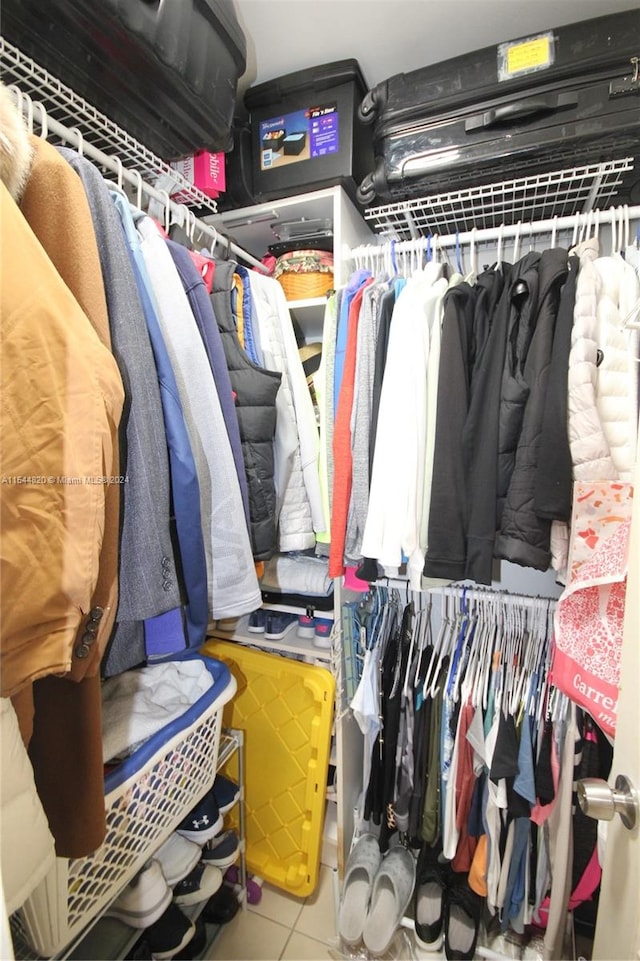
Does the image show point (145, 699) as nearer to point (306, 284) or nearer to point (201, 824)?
point (201, 824)

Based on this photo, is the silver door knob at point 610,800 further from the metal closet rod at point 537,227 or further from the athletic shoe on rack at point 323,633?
the metal closet rod at point 537,227

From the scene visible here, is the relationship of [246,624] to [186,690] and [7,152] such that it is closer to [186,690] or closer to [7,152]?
[186,690]

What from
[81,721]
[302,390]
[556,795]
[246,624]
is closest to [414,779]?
[556,795]

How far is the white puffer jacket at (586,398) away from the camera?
2.47ft

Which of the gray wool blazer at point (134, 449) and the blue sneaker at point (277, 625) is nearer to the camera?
the gray wool blazer at point (134, 449)

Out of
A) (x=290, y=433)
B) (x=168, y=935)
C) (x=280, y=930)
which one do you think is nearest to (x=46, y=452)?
(x=290, y=433)

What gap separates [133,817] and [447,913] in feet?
3.26

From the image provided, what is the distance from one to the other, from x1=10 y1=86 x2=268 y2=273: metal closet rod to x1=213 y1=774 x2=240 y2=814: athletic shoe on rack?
1.52 metres

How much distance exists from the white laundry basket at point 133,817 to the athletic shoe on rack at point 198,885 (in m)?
0.30

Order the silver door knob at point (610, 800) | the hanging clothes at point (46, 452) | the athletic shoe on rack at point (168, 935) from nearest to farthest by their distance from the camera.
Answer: the hanging clothes at point (46, 452), the silver door knob at point (610, 800), the athletic shoe on rack at point (168, 935)

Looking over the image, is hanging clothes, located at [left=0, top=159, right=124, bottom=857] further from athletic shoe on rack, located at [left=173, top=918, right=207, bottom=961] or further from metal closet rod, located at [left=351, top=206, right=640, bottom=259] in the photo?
athletic shoe on rack, located at [left=173, top=918, right=207, bottom=961]

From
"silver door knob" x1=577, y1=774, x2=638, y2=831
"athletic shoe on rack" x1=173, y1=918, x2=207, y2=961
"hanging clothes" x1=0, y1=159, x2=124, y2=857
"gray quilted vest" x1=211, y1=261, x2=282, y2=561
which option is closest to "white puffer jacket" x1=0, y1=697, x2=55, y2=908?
"hanging clothes" x1=0, y1=159, x2=124, y2=857

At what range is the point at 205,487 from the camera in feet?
2.53

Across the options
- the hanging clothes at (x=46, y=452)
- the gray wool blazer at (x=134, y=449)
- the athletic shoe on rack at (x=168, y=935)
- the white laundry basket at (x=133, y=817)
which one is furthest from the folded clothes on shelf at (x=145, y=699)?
the hanging clothes at (x=46, y=452)
